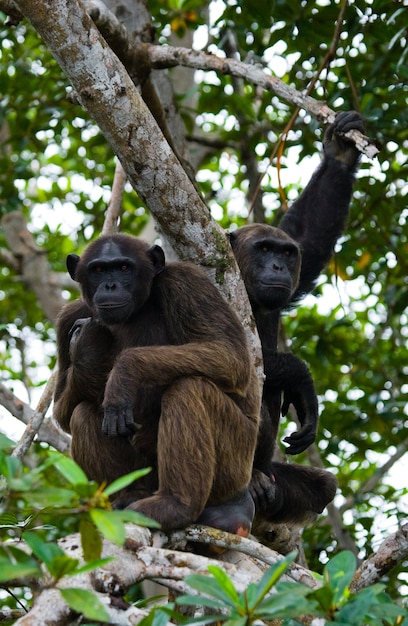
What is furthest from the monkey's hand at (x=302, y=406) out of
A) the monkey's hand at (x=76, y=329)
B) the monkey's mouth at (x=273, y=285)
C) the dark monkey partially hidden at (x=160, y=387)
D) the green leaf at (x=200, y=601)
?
the green leaf at (x=200, y=601)

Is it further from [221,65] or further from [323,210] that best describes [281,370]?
[221,65]

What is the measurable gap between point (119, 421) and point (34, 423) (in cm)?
140

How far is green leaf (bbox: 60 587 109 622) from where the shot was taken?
3.24 meters

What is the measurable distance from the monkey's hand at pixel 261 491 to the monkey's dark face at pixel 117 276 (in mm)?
1805

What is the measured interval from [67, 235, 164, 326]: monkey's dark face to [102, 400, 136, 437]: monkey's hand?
2.88 feet

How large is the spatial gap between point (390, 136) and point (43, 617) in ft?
25.1

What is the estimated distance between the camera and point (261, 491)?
741 cm

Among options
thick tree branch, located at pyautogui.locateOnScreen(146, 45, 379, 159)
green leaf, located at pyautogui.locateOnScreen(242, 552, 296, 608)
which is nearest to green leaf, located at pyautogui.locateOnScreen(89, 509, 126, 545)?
green leaf, located at pyautogui.locateOnScreen(242, 552, 296, 608)

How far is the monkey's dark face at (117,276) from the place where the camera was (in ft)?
21.4

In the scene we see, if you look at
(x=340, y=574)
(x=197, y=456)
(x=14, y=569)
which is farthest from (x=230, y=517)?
(x=14, y=569)

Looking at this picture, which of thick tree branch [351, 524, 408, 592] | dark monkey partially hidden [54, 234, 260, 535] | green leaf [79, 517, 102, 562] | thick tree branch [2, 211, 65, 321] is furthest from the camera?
thick tree branch [2, 211, 65, 321]

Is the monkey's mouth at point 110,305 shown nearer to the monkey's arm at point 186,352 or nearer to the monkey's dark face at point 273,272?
the monkey's arm at point 186,352

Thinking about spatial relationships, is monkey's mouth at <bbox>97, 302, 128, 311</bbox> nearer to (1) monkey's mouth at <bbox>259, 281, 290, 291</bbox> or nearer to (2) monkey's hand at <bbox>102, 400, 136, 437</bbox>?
(2) monkey's hand at <bbox>102, 400, 136, 437</bbox>

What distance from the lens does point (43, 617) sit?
389 cm
